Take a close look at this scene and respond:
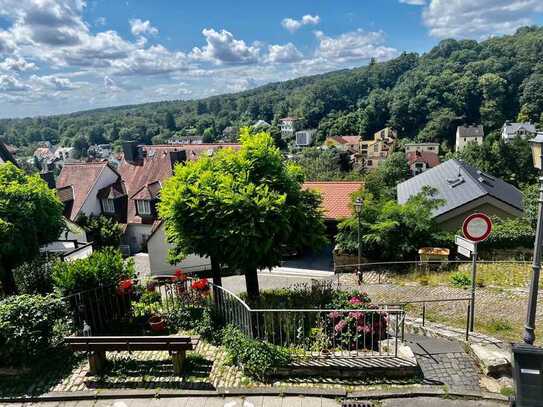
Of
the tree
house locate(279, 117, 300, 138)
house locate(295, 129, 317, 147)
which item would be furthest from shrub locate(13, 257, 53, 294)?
house locate(279, 117, 300, 138)

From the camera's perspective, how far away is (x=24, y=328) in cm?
758

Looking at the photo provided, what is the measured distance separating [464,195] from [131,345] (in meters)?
22.5

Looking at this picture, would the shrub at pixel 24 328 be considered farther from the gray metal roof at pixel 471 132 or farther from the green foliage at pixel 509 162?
the gray metal roof at pixel 471 132

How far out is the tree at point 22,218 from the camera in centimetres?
1085

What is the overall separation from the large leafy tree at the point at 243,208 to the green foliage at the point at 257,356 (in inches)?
96.8

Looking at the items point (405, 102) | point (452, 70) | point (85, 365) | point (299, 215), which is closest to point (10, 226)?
point (85, 365)

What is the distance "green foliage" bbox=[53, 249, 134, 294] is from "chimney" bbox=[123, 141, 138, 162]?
2698 cm

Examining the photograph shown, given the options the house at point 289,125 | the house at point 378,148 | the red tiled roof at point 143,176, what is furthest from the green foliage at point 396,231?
the house at point 289,125

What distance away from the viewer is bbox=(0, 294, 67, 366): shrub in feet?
24.5

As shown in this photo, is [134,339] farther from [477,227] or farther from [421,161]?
[421,161]

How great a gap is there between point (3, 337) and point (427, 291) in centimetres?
1127

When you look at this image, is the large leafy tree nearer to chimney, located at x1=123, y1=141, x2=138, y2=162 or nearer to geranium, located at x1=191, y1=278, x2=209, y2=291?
geranium, located at x1=191, y1=278, x2=209, y2=291

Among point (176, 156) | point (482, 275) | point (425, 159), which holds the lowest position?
point (425, 159)

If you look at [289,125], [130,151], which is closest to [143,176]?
[130,151]
